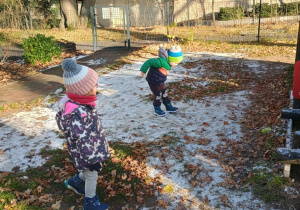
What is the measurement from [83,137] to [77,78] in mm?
590

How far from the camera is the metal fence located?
52.2ft

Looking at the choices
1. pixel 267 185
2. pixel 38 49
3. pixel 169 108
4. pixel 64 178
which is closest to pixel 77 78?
pixel 64 178

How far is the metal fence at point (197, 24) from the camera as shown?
1590 centimetres

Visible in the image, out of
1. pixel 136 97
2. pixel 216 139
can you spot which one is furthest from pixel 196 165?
pixel 136 97

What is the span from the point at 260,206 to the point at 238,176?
2.10 feet

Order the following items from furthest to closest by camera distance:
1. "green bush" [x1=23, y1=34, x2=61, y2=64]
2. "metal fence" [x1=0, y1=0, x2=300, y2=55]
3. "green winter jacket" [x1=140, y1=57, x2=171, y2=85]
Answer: "metal fence" [x1=0, y1=0, x2=300, y2=55] → "green bush" [x1=23, y1=34, x2=61, y2=64] → "green winter jacket" [x1=140, y1=57, x2=171, y2=85]

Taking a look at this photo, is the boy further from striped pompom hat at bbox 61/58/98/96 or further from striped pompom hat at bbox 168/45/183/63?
striped pompom hat at bbox 61/58/98/96

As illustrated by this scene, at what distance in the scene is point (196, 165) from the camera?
4.35m

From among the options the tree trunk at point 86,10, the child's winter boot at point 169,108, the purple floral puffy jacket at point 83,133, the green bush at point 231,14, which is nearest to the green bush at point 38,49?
the child's winter boot at point 169,108

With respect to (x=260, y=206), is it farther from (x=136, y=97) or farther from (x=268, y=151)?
(x=136, y=97)

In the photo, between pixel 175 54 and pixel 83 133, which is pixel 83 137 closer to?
pixel 83 133

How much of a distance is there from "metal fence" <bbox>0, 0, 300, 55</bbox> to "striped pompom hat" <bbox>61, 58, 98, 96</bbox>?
11.2 metres

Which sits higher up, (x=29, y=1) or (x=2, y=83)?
(x=29, y=1)

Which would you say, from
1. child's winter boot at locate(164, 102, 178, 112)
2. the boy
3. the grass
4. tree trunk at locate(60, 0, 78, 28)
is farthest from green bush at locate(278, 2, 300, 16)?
the grass
